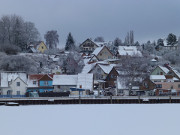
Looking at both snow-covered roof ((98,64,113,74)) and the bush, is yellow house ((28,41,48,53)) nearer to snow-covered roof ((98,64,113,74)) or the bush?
the bush

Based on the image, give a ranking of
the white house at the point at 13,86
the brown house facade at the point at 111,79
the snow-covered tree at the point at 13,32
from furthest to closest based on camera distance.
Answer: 1. the snow-covered tree at the point at 13,32
2. the brown house facade at the point at 111,79
3. the white house at the point at 13,86

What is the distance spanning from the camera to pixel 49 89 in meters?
54.9

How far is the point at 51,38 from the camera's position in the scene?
106m

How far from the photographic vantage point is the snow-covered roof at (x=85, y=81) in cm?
5412

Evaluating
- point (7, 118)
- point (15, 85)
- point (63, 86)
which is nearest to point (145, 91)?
point (63, 86)

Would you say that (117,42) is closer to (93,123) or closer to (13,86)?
(13,86)

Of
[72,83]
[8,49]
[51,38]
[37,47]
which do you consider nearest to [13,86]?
[72,83]

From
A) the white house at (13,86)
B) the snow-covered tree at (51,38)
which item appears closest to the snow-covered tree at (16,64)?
the white house at (13,86)

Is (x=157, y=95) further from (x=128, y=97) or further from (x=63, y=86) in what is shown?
(x=63, y=86)

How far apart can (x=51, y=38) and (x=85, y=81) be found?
2146 inches

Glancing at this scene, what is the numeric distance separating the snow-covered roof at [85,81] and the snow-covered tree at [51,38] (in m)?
53.0

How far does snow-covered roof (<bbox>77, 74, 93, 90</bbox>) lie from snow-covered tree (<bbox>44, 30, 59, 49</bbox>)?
53011 millimetres

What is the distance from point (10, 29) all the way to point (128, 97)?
49.0 m

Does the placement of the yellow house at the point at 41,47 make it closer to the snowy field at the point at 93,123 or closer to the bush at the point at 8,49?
the bush at the point at 8,49
